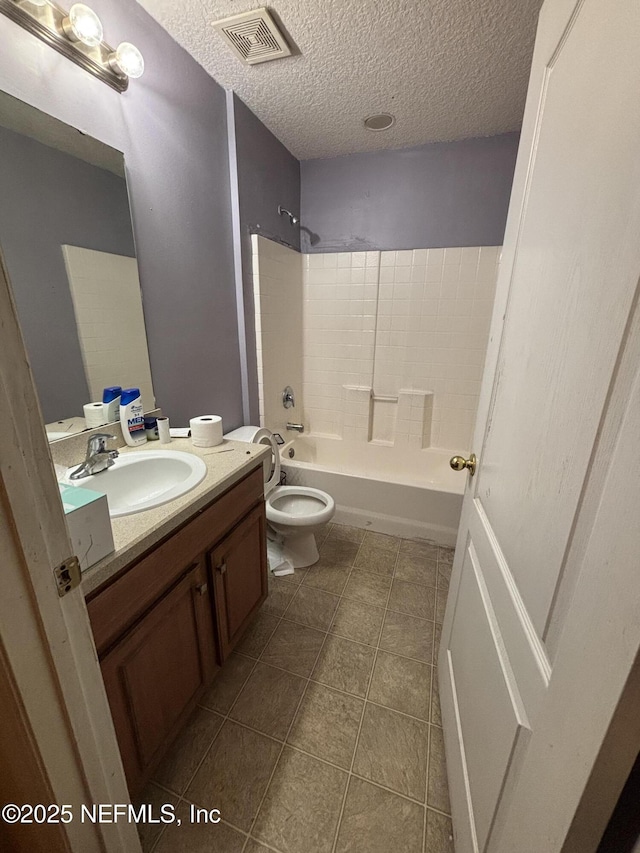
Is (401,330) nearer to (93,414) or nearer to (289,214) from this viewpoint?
(289,214)

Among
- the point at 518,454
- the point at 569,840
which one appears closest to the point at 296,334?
the point at 518,454

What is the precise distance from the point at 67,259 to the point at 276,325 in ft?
4.36

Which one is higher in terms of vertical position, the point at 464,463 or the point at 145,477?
the point at 464,463

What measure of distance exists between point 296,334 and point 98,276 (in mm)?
1559

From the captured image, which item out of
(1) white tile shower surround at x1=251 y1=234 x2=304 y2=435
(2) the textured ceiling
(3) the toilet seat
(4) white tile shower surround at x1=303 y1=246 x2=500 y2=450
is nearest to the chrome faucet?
(3) the toilet seat

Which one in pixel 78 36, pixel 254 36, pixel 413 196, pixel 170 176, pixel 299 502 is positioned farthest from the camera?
pixel 413 196

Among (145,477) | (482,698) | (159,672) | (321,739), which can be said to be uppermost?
(145,477)

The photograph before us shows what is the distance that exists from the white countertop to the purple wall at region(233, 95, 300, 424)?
86 centimetres

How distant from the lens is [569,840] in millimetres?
435

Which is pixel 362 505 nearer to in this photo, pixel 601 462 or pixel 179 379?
pixel 179 379

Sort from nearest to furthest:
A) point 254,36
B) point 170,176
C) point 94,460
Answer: point 94,460, point 254,36, point 170,176

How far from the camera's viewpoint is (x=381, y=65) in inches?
59.7

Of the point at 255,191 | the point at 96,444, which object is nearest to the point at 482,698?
the point at 96,444

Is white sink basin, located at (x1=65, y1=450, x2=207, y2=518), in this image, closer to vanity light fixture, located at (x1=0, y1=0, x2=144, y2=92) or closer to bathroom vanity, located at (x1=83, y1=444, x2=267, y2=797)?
bathroom vanity, located at (x1=83, y1=444, x2=267, y2=797)
